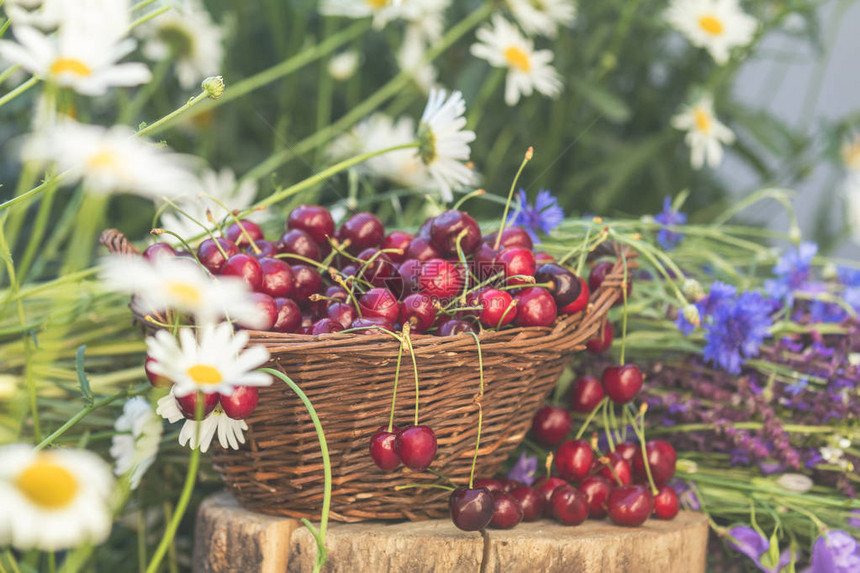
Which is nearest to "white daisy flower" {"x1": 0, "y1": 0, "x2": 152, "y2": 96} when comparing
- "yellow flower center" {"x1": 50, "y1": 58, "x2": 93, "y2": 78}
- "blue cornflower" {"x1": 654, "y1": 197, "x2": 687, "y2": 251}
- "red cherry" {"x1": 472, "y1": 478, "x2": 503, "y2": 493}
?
"yellow flower center" {"x1": 50, "y1": 58, "x2": 93, "y2": 78}

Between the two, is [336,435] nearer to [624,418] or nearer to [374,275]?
[374,275]

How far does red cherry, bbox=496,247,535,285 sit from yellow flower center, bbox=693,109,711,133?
2.25 feet

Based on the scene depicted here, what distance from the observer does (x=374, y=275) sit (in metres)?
0.65

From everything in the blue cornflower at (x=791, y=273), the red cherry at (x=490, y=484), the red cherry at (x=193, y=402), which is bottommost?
the red cherry at (x=490, y=484)

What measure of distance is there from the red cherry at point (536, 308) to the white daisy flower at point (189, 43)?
0.80 metres

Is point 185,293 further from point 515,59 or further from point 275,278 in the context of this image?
point 515,59

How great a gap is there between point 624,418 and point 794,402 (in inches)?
6.6

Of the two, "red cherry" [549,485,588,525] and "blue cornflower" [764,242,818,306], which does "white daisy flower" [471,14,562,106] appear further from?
"red cherry" [549,485,588,525]

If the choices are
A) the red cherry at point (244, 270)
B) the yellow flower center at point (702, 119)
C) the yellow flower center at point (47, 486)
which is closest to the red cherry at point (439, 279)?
the red cherry at point (244, 270)

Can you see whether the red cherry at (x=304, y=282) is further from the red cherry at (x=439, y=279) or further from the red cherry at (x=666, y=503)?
the red cherry at (x=666, y=503)

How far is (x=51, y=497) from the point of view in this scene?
31 centimetres

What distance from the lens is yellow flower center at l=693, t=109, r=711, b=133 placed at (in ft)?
→ 3.89

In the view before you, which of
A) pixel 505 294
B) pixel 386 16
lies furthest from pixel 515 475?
pixel 386 16

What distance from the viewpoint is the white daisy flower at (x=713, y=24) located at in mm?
1211
